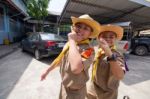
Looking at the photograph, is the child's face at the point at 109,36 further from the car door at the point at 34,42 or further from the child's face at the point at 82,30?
the car door at the point at 34,42

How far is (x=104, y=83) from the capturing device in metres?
1.82

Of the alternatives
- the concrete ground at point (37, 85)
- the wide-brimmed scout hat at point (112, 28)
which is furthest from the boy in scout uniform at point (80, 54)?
the concrete ground at point (37, 85)

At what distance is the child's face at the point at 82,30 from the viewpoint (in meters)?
1.48

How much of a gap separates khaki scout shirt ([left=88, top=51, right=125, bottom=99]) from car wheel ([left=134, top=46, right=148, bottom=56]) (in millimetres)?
9539

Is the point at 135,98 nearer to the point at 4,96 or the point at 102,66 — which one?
the point at 102,66

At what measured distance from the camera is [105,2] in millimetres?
8625

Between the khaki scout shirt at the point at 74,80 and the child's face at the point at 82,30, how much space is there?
88 millimetres

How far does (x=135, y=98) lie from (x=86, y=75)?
2.73 m

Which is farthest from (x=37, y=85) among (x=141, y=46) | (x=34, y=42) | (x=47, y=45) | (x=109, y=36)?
(x=141, y=46)

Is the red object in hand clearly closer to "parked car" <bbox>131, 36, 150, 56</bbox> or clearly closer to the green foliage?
"parked car" <bbox>131, 36, 150, 56</bbox>

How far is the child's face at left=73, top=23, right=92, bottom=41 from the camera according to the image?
1.48 m

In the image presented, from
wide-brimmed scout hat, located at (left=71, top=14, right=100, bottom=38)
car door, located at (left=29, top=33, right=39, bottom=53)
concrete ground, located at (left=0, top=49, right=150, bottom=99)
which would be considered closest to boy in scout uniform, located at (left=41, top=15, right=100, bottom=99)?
wide-brimmed scout hat, located at (left=71, top=14, right=100, bottom=38)

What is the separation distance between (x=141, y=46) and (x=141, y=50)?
0.29 m

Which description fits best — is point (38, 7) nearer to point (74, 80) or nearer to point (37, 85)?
point (37, 85)
